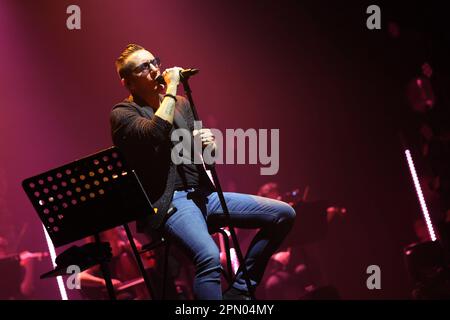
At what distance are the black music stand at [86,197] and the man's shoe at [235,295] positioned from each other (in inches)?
28.1

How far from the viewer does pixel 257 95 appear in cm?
867

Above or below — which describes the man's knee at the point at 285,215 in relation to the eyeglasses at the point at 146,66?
below

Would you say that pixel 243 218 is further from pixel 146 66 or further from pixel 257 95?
pixel 257 95

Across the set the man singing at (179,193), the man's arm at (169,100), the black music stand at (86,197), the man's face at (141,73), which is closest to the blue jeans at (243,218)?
the man singing at (179,193)

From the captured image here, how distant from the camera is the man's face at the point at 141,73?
11.0ft

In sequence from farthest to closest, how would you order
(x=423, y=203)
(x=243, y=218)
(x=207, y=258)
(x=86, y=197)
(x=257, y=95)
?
(x=257, y=95), (x=423, y=203), (x=243, y=218), (x=207, y=258), (x=86, y=197)

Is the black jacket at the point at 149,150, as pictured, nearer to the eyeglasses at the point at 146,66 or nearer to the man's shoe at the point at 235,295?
the eyeglasses at the point at 146,66

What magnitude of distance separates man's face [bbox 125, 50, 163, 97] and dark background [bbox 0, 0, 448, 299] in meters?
4.51

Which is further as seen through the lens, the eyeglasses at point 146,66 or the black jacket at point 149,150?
the eyeglasses at point 146,66

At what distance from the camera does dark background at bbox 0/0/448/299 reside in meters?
7.64

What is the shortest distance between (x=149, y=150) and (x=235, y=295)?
96 cm

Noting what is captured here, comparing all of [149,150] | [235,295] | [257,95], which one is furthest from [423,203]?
[257,95]

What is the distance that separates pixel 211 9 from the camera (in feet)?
26.5

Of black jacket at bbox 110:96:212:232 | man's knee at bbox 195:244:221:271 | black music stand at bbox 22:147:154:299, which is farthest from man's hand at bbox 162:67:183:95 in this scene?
man's knee at bbox 195:244:221:271
